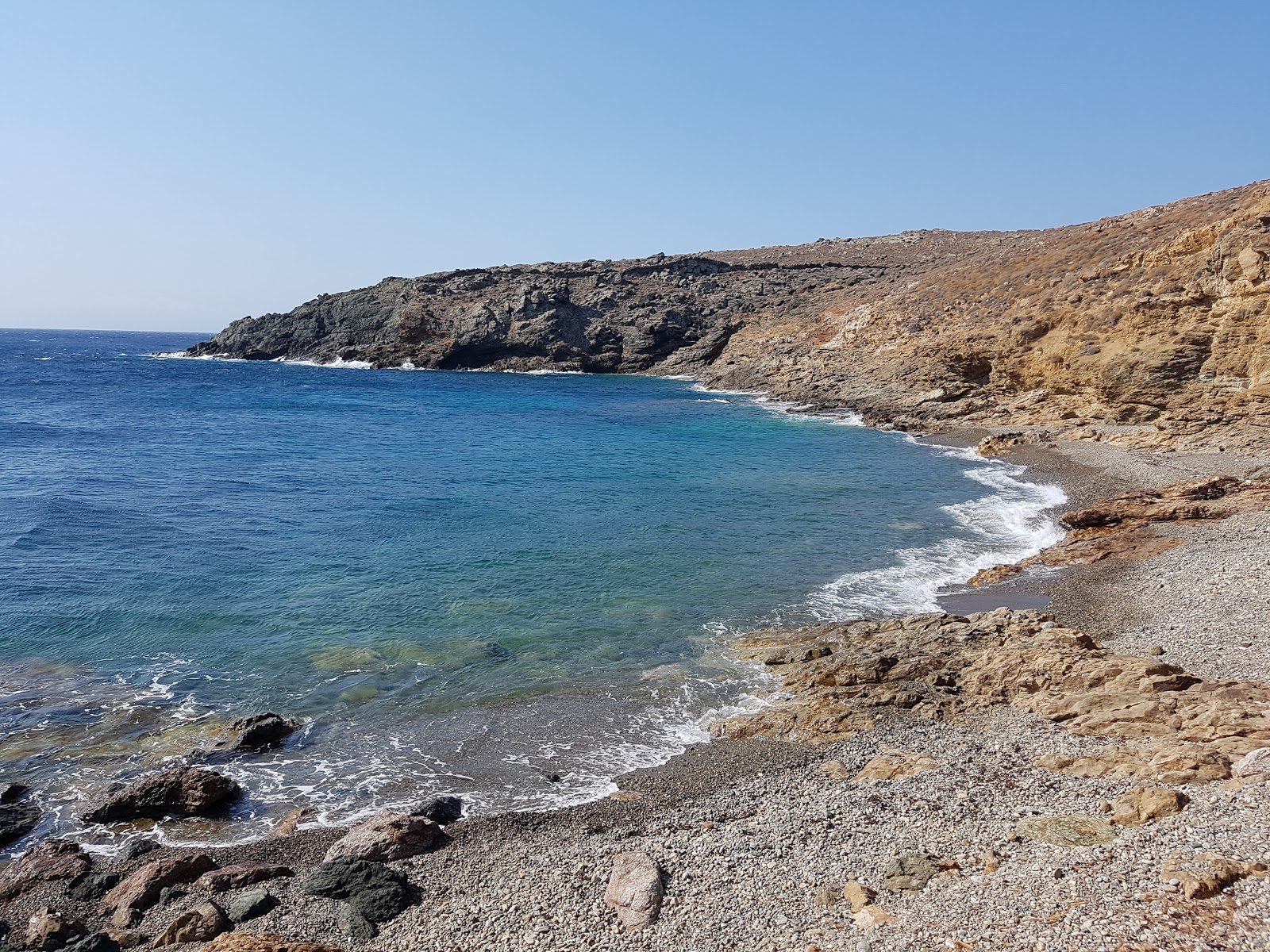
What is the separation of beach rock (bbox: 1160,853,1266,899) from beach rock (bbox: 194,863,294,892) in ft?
30.5

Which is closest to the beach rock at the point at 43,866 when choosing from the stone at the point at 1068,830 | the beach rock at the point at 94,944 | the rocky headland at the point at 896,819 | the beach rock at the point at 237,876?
the rocky headland at the point at 896,819

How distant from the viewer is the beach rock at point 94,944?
313 inches

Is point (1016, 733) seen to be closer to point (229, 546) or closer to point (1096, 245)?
point (229, 546)

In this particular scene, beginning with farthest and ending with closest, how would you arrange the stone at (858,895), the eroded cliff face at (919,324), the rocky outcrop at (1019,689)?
1. the eroded cliff face at (919,324)
2. the rocky outcrop at (1019,689)
3. the stone at (858,895)

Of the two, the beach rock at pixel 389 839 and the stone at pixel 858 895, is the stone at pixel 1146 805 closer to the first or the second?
the stone at pixel 858 895

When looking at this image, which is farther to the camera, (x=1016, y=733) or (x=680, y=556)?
(x=680, y=556)

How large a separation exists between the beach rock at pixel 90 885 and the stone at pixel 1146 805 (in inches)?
450

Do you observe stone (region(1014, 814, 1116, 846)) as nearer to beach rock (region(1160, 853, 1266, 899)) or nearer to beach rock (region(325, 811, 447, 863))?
beach rock (region(1160, 853, 1266, 899))

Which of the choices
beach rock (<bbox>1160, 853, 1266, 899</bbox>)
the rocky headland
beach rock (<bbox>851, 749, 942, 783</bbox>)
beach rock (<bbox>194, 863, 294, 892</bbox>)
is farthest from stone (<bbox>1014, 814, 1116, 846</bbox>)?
beach rock (<bbox>194, 863, 294, 892</bbox>)

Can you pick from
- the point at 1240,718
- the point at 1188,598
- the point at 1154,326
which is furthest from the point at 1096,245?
the point at 1240,718

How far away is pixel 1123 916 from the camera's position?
6504mm

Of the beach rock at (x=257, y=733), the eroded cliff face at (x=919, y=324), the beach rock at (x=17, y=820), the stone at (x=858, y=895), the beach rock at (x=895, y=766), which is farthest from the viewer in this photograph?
the eroded cliff face at (x=919, y=324)

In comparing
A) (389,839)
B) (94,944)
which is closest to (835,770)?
(389,839)

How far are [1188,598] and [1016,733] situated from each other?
721 centimetres
